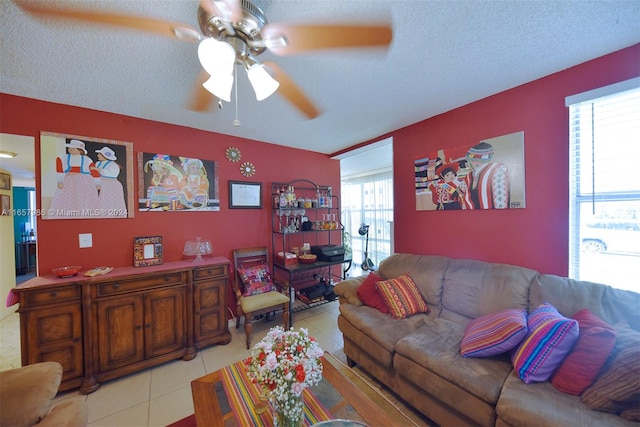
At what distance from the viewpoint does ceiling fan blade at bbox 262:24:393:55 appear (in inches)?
47.3

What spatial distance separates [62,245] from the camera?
6.74 ft

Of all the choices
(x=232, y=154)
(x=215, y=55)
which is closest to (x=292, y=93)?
(x=215, y=55)

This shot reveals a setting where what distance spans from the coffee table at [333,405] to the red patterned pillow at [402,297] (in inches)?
33.6

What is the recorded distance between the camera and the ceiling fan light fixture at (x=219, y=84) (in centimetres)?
113

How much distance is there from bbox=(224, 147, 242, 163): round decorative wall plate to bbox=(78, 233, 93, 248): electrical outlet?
62.8 inches

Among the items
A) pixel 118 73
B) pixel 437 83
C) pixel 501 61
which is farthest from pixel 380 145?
pixel 118 73

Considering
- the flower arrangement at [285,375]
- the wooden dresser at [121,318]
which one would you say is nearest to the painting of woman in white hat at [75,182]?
the wooden dresser at [121,318]

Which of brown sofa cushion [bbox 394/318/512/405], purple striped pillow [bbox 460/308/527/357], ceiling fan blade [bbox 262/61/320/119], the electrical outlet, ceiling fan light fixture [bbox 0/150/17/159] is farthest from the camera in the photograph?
the electrical outlet

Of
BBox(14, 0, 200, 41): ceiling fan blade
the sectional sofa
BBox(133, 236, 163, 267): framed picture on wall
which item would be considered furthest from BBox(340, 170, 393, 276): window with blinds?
BBox(14, 0, 200, 41): ceiling fan blade

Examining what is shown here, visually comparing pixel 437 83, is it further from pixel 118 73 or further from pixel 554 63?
pixel 118 73

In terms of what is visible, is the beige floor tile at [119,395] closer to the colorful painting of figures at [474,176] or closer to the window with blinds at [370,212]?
the colorful painting of figures at [474,176]

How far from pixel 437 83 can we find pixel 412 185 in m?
1.15

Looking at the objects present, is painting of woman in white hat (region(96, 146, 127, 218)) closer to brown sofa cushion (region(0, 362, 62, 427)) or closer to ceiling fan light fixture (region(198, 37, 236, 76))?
brown sofa cushion (region(0, 362, 62, 427))

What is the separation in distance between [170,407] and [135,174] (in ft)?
7.06
